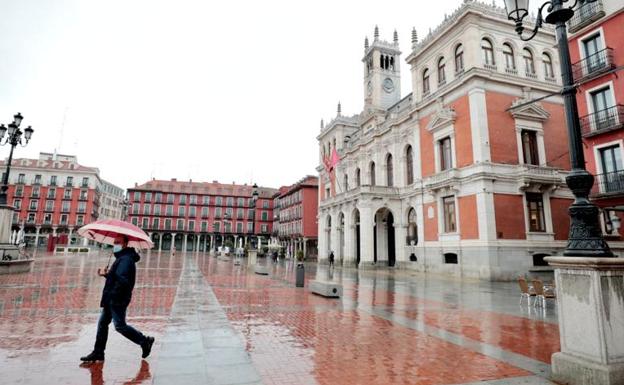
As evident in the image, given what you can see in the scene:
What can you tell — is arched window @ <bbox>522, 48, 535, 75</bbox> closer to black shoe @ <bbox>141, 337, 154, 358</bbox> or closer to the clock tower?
the clock tower

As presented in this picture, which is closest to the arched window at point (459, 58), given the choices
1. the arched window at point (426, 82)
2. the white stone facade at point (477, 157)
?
the white stone facade at point (477, 157)

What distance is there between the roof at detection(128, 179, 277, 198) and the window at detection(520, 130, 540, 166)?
64539 mm

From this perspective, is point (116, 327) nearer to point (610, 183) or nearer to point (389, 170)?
point (610, 183)

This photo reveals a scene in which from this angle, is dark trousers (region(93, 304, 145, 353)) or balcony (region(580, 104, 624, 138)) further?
balcony (region(580, 104, 624, 138))

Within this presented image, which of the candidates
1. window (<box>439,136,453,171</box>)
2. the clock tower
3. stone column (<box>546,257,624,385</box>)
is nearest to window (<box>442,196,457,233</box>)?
window (<box>439,136,453,171</box>)

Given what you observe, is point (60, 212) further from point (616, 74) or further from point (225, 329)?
point (616, 74)

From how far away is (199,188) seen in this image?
80812 mm

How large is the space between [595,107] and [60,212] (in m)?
84.3

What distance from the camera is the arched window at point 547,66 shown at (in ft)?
82.5

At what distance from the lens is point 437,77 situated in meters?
26.8

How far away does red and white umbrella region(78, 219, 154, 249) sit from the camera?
515cm

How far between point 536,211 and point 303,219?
123 ft

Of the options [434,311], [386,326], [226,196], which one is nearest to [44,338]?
[386,326]

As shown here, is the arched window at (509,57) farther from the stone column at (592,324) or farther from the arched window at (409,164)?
the stone column at (592,324)
